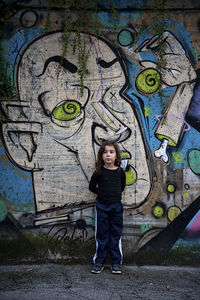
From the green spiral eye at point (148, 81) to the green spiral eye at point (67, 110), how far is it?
91cm

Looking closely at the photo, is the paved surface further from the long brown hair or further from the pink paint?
the long brown hair

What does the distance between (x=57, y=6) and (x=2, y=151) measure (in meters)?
2.16

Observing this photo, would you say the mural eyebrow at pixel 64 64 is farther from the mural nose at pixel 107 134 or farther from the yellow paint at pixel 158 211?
the yellow paint at pixel 158 211

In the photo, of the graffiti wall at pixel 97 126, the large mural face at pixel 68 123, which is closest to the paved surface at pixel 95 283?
the graffiti wall at pixel 97 126

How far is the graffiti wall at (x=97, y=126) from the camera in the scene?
3242 millimetres

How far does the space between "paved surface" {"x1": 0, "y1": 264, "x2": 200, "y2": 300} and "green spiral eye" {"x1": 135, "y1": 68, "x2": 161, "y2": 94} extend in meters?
2.43

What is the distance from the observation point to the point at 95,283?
2.67 m

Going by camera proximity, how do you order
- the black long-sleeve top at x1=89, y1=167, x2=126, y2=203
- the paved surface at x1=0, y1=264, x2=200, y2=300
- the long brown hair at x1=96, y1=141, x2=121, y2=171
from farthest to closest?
the long brown hair at x1=96, y1=141, x2=121, y2=171 < the black long-sleeve top at x1=89, y1=167, x2=126, y2=203 < the paved surface at x1=0, y1=264, x2=200, y2=300

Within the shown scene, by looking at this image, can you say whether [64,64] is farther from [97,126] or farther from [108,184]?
[108,184]

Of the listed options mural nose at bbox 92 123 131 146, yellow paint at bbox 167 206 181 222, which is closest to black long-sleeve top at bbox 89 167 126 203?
mural nose at bbox 92 123 131 146

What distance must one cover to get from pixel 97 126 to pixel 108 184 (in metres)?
0.86

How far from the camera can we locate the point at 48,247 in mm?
3221

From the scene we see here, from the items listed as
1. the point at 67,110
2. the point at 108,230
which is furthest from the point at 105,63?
the point at 108,230

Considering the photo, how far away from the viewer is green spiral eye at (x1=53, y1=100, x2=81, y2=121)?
326cm
